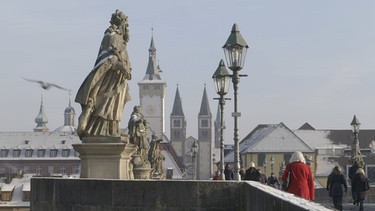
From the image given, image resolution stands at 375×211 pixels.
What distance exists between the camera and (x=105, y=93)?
15.0m

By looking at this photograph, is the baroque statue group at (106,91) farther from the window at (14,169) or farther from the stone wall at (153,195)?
the window at (14,169)

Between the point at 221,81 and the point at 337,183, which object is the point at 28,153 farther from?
the point at 337,183

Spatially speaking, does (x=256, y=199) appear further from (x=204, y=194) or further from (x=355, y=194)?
(x=355, y=194)

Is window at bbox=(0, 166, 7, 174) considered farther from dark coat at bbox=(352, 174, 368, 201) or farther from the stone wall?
the stone wall

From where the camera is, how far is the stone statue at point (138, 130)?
91.9 ft

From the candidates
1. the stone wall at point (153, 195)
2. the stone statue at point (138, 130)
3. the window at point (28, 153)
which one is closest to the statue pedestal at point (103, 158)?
the stone wall at point (153, 195)

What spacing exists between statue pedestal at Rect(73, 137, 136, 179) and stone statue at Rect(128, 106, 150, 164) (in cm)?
1280

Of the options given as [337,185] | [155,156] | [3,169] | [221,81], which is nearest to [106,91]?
[337,185]

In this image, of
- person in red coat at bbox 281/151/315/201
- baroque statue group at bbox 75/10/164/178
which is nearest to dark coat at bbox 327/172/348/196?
baroque statue group at bbox 75/10/164/178

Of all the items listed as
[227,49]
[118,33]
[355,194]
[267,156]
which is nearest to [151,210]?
[118,33]

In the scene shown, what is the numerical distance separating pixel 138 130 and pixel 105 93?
43.4 feet

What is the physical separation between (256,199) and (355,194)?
15.8 metres

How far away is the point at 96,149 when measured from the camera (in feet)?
48.4

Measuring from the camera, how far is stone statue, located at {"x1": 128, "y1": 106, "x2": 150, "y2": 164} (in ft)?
91.9
